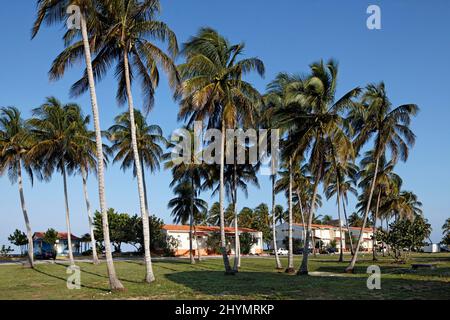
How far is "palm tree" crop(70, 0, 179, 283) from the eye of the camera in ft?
70.0

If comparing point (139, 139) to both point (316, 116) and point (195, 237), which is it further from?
point (195, 237)

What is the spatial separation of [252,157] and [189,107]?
7788 mm

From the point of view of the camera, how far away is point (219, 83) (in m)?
27.4

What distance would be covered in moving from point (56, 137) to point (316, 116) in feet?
66.6

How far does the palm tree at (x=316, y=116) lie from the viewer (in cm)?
2662

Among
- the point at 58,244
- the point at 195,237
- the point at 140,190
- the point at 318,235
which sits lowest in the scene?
the point at 318,235

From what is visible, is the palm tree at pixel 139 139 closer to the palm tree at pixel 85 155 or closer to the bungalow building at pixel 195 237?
the palm tree at pixel 85 155

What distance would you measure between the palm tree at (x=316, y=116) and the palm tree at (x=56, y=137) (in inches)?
695

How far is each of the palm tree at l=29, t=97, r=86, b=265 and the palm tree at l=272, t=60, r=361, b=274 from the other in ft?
57.9

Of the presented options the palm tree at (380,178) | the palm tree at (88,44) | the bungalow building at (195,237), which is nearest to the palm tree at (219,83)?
the palm tree at (88,44)

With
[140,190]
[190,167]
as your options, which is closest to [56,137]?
[190,167]

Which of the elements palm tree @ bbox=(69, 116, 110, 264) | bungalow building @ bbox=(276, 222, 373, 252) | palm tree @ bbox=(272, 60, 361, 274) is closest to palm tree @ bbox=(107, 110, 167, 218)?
palm tree @ bbox=(69, 116, 110, 264)
